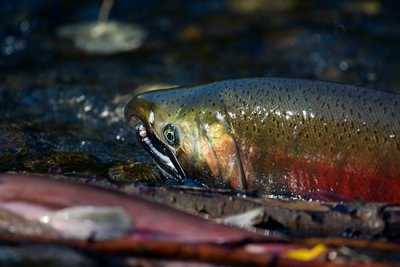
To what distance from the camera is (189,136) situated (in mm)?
3688

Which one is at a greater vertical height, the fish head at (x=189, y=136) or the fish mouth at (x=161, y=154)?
the fish head at (x=189, y=136)

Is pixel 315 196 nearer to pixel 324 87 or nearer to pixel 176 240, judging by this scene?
pixel 324 87

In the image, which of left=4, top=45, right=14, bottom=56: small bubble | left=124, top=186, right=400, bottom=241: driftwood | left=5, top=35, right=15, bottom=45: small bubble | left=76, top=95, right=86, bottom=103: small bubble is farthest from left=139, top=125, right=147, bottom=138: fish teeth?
left=5, top=35, right=15, bottom=45: small bubble

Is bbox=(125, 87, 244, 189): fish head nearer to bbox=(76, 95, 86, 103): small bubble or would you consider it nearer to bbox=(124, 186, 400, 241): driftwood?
bbox=(124, 186, 400, 241): driftwood

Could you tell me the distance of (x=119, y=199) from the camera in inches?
99.0

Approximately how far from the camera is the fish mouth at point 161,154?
12.3ft

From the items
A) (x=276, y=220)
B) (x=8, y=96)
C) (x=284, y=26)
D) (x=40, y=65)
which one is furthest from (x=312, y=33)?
(x=276, y=220)

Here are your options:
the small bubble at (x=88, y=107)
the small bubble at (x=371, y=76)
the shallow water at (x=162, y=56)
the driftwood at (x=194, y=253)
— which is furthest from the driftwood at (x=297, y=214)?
the small bubble at (x=371, y=76)

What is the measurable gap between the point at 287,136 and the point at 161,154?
1.98ft

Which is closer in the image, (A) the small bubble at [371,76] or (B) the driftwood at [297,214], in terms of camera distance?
(B) the driftwood at [297,214]

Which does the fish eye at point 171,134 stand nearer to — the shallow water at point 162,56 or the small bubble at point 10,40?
the shallow water at point 162,56

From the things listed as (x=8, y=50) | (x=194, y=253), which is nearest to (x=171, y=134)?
(x=194, y=253)

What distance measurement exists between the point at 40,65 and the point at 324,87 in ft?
11.9

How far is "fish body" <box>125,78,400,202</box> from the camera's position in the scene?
3473mm
